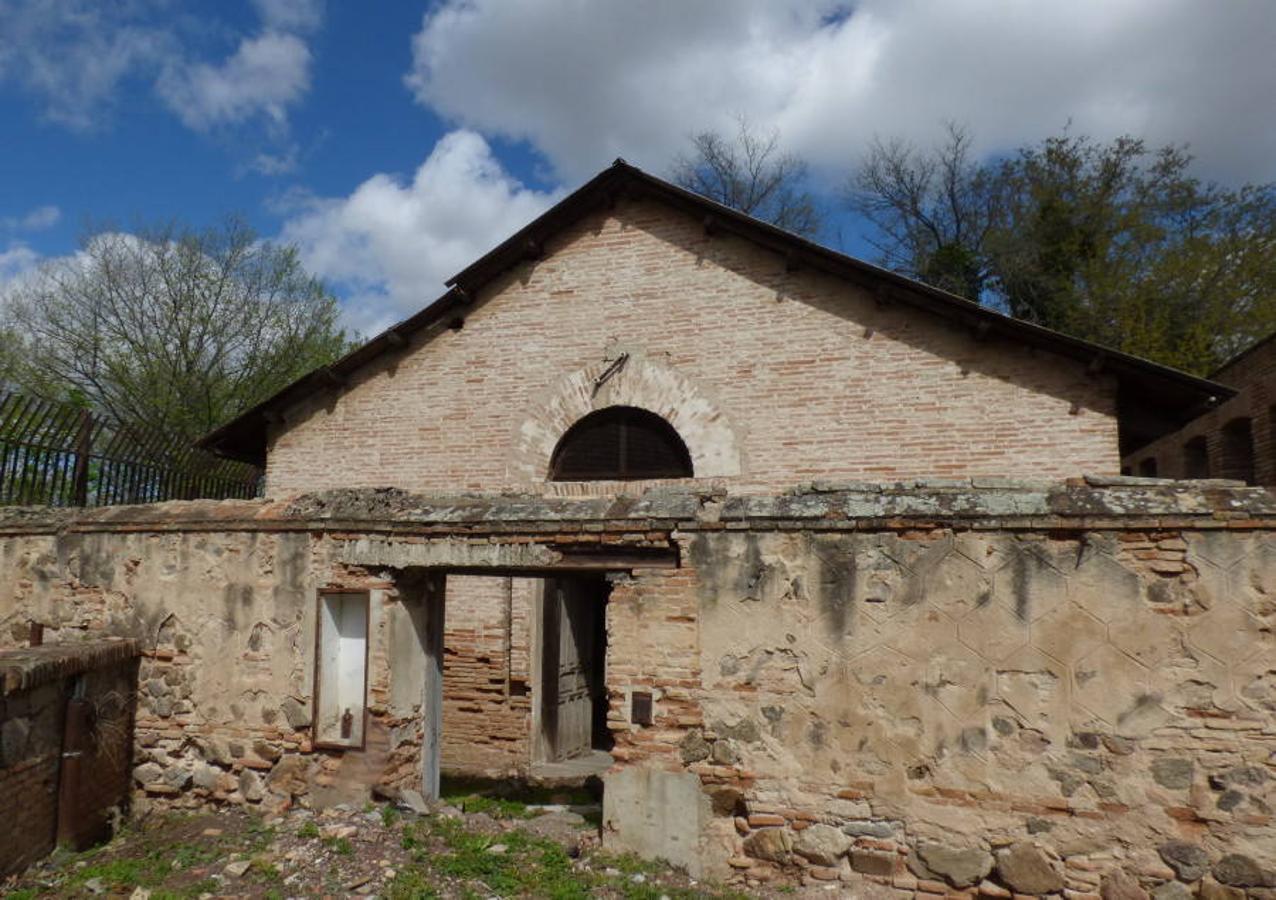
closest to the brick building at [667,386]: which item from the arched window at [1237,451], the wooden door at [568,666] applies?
the wooden door at [568,666]

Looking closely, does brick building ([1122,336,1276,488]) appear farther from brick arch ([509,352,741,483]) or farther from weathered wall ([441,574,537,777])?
weathered wall ([441,574,537,777])

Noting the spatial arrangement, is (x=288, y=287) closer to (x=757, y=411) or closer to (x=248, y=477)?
(x=248, y=477)

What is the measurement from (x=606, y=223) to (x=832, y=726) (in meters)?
6.94

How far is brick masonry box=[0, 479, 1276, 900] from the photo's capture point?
4.26 metres

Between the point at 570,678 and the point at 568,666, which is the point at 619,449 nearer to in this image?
the point at 568,666

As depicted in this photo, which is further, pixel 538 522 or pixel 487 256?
pixel 487 256

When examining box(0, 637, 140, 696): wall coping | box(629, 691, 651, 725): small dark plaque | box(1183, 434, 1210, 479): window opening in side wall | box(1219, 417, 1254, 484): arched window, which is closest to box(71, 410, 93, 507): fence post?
box(0, 637, 140, 696): wall coping

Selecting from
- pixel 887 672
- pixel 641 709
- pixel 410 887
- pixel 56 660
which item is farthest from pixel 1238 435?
pixel 56 660

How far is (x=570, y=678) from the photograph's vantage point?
9922 mm

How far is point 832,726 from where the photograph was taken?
485cm

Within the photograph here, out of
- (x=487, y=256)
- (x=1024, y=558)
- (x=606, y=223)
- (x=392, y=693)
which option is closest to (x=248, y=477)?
(x=487, y=256)

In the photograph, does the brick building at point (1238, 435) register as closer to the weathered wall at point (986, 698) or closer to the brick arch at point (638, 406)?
the brick arch at point (638, 406)

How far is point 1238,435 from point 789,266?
35.5 ft

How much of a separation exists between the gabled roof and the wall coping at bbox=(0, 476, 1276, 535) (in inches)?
128
